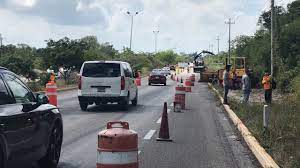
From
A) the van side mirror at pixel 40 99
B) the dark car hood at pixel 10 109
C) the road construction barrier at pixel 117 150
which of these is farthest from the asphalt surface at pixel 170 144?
the road construction barrier at pixel 117 150

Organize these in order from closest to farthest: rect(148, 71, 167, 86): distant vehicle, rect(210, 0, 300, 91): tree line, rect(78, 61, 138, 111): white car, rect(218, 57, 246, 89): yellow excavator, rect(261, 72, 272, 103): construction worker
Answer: rect(78, 61, 138, 111): white car, rect(261, 72, 272, 103): construction worker, rect(210, 0, 300, 91): tree line, rect(218, 57, 246, 89): yellow excavator, rect(148, 71, 167, 86): distant vehicle

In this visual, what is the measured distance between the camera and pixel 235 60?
46906 mm

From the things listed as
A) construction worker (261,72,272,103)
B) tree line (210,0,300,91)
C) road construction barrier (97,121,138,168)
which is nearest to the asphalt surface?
road construction barrier (97,121,138,168)

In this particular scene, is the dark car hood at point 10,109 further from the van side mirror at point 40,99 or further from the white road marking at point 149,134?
the white road marking at point 149,134

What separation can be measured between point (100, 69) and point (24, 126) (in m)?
14.5

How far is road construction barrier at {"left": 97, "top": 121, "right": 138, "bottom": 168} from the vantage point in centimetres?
632

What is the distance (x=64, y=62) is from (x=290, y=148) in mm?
38968

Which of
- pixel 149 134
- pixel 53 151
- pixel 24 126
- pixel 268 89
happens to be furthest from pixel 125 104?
pixel 24 126

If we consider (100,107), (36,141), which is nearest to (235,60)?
(100,107)

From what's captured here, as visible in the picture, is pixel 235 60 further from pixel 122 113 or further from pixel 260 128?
pixel 260 128

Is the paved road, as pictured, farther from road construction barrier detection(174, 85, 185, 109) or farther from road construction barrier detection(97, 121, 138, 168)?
road construction barrier detection(97, 121, 138, 168)

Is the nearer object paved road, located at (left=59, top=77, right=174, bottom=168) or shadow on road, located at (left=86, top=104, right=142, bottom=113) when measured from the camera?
paved road, located at (left=59, top=77, right=174, bottom=168)

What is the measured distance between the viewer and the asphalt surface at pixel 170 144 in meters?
10.5

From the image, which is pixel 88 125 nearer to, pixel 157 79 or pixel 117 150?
pixel 117 150
